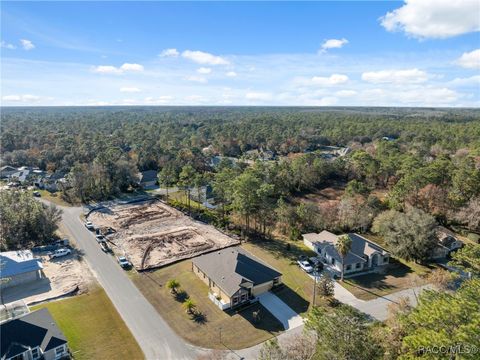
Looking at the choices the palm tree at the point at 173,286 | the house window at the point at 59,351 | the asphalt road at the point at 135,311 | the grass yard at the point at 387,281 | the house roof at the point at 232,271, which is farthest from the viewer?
the grass yard at the point at 387,281

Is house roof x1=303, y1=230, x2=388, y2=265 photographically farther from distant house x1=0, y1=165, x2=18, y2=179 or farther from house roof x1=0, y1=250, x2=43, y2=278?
distant house x1=0, y1=165, x2=18, y2=179

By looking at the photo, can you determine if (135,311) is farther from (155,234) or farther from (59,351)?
(155,234)

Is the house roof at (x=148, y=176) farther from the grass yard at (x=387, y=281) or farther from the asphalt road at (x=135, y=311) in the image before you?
the grass yard at (x=387, y=281)

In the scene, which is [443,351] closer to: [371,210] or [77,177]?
[371,210]

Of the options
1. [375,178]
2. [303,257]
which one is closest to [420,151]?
[375,178]

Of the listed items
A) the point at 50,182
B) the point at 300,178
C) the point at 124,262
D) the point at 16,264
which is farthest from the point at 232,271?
the point at 50,182

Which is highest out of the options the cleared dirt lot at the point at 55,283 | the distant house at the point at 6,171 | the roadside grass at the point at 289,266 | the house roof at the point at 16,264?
the distant house at the point at 6,171

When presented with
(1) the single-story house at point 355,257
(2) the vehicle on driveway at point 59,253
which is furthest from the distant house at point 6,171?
(1) the single-story house at point 355,257
